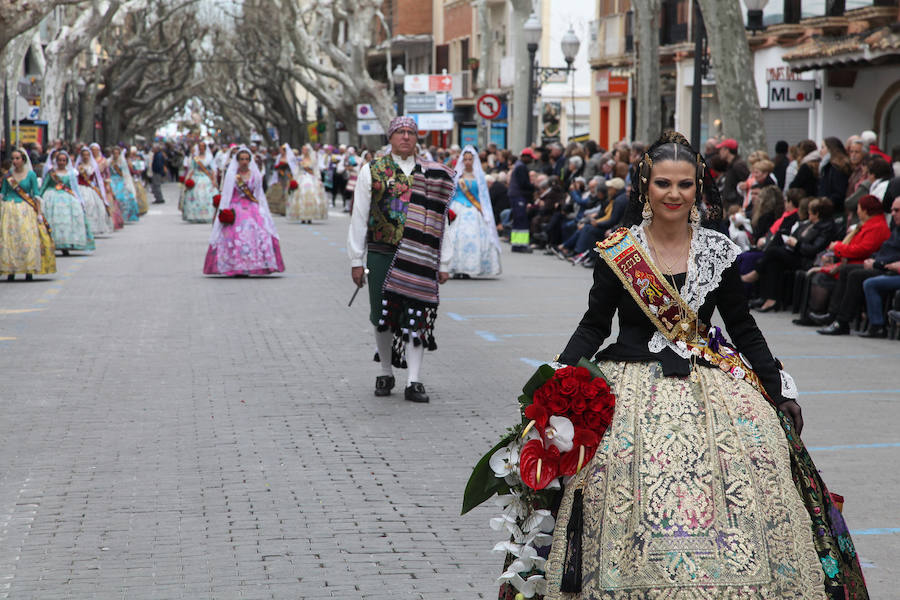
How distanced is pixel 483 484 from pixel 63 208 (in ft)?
64.3

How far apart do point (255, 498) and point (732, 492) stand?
10.6ft

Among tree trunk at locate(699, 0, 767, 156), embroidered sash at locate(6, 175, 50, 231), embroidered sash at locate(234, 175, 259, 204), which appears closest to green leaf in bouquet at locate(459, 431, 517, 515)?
embroidered sash at locate(234, 175, 259, 204)

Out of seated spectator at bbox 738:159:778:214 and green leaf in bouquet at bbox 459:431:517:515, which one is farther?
seated spectator at bbox 738:159:778:214

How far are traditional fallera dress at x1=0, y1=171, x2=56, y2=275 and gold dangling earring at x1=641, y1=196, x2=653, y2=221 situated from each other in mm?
15106

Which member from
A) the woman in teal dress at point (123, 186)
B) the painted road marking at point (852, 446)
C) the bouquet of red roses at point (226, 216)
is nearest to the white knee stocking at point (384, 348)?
the painted road marking at point (852, 446)

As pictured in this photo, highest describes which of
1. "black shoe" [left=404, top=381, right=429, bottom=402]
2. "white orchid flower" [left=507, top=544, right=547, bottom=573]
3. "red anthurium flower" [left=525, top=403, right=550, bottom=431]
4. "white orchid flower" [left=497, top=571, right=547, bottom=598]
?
"red anthurium flower" [left=525, top=403, right=550, bottom=431]

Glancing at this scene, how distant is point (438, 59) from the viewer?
69375 mm

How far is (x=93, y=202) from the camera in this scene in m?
27.2

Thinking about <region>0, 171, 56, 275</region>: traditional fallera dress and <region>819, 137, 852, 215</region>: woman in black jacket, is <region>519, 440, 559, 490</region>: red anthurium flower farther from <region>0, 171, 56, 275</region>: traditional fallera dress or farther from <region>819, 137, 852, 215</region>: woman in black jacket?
<region>0, 171, 56, 275</region>: traditional fallera dress

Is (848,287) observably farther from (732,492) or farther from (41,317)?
(732,492)

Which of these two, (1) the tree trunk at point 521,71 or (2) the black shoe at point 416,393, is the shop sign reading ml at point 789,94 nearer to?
(1) the tree trunk at point 521,71

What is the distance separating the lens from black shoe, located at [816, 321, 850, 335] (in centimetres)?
1312

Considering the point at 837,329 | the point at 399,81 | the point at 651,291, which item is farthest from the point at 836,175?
the point at 399,81

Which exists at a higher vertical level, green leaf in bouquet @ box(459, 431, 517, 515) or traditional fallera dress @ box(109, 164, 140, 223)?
green leaf in bouquet @ box(459, 431, 517, 515)
